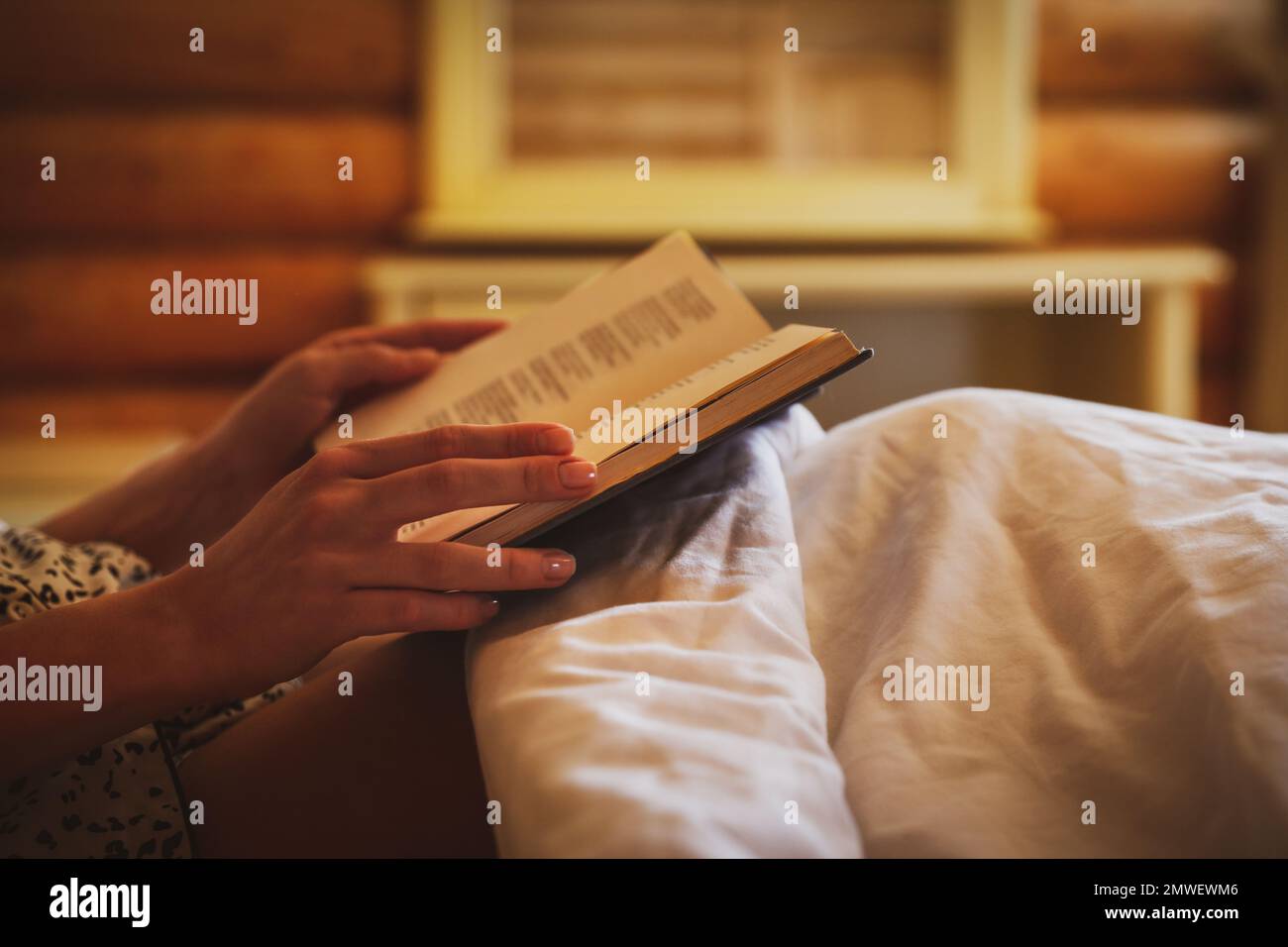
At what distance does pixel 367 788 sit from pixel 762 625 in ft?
0.81

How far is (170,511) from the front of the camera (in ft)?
2.60

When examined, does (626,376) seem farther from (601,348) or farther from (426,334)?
(426,334)

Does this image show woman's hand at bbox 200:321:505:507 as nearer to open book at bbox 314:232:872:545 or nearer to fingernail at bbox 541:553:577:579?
open book at bbox 314:232:872:545

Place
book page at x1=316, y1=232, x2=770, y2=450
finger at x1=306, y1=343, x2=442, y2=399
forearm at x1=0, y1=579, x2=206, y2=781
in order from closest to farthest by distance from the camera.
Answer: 1. forearm at x1=0, y1=579, x2=206, y2=781
2. book page at x1=316, y1=232, x2=770, y2=450
3. finger at x1=306, y1=343, x2=442, y2=399

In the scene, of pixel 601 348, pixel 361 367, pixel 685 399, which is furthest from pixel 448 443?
pixel 361 367

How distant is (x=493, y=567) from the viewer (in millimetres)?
471

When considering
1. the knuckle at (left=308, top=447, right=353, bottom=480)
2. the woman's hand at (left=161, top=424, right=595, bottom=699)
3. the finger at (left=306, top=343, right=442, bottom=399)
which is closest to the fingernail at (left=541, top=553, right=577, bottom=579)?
the woman's hand at (left=161, top=424, right=595, bottom=699)

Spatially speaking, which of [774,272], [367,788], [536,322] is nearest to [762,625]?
[367,788]

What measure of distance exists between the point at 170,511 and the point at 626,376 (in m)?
0.41

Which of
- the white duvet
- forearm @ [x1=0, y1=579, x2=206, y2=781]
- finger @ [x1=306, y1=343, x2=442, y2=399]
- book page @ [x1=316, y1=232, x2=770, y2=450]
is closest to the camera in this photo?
the white duvet

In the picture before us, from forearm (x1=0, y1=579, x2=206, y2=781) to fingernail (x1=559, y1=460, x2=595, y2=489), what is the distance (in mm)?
195

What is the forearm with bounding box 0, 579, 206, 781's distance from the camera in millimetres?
450

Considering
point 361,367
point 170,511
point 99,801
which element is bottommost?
point 99,801
